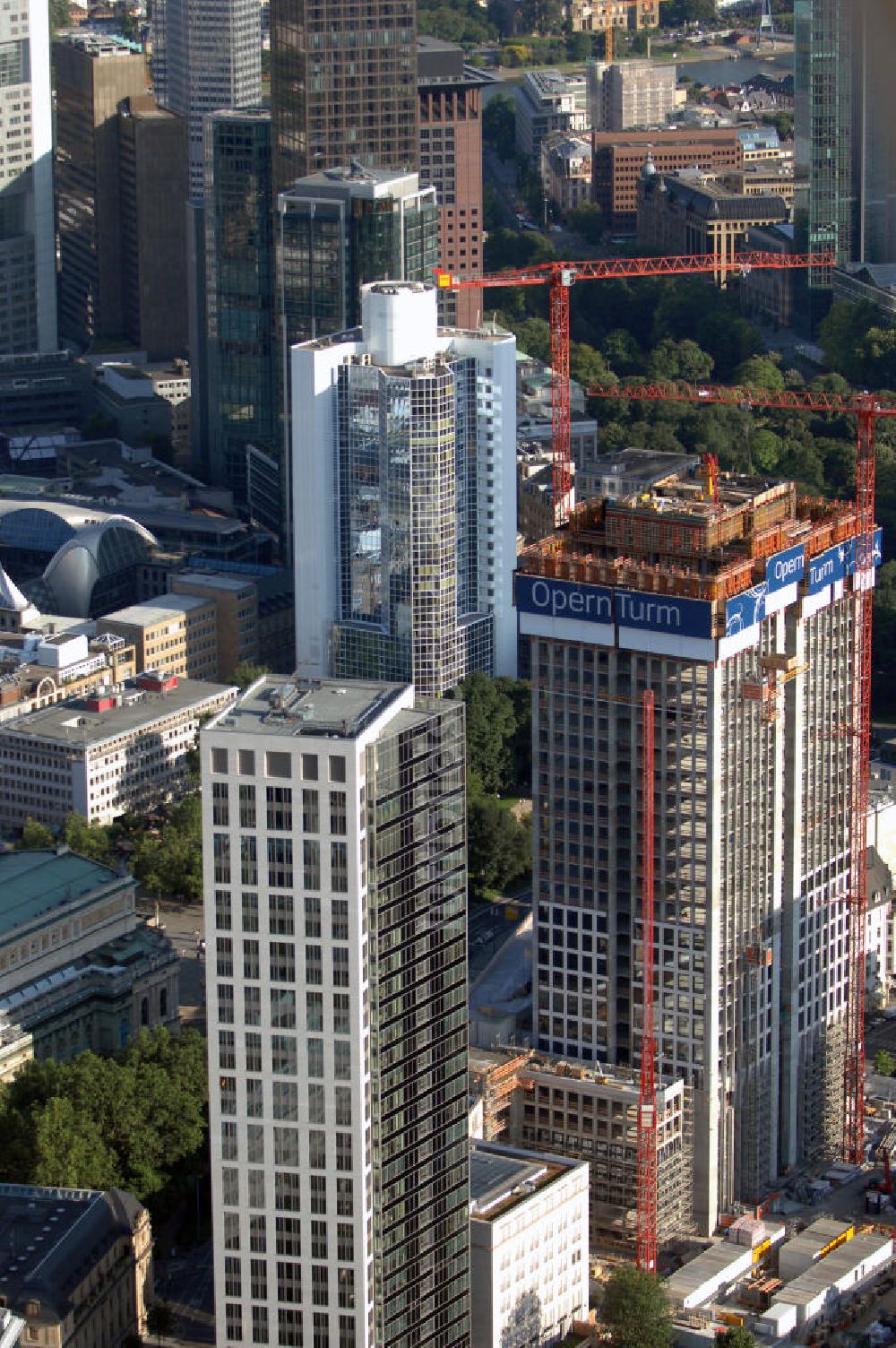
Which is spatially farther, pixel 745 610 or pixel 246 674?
pixel 246 674

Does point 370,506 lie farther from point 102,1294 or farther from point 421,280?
point 102,1294

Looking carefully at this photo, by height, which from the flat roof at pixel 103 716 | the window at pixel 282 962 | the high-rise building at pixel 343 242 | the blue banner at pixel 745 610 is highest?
the high-rise building at pixel 343 242

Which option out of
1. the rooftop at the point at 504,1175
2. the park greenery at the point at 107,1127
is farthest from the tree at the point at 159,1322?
the rooftop at the point at 504,1175

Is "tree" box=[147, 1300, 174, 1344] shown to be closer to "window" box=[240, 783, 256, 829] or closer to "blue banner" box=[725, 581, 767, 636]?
"window" box=[240, 783, 256, 829]

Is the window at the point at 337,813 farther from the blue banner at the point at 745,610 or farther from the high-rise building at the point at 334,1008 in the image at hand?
the blue banner at the point at 745,610

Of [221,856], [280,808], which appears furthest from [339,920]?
[221,856]

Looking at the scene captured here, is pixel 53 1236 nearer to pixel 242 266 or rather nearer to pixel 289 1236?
pixel 289 1236

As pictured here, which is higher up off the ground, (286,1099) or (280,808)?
(280,808)
